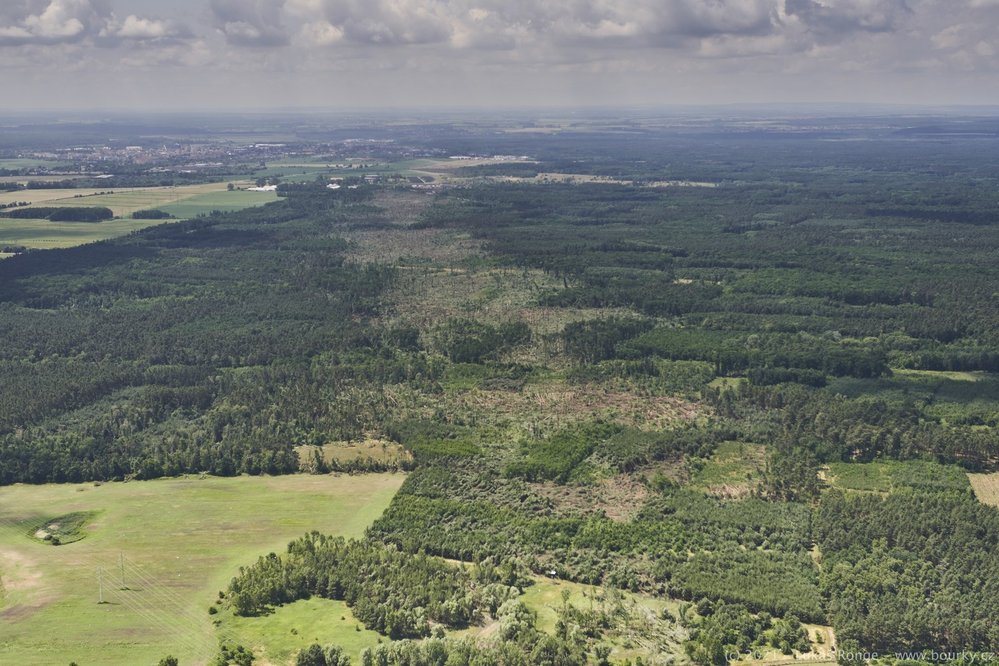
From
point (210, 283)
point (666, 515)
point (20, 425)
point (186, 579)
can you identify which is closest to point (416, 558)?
point (186, 579)

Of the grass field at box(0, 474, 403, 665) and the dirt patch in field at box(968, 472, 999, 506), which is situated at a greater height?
the dirt patch in field at box(968, 472, 999, 506)

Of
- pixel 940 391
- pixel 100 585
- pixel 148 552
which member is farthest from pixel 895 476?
pixel 100 585

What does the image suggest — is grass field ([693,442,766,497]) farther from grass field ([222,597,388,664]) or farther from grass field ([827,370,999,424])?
grass field ([222,597,388,664])

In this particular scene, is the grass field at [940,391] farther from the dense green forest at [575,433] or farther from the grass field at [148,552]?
the grass field at [148,552]

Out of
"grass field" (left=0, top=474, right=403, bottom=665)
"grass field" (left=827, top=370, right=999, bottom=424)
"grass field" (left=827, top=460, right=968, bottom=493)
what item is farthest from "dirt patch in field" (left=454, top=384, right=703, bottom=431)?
"grass field" (left=827, top=370, right=999, bottom=424)

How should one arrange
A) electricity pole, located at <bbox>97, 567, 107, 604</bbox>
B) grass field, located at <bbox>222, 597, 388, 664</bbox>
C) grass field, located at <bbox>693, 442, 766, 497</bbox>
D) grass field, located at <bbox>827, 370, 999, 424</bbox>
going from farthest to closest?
grass field, located at <bbox>827, 370, 999, 424</bbox> → grass field, located at <bbox>693, 442, 766, 497</bbox> → electricity pole, located at <bbox>97, 567, 107, 604</bbox> → grass field, located at <bbox>222, 597, 388, 664</bbox>

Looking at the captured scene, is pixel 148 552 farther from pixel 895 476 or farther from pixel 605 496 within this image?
pixel 895 476
